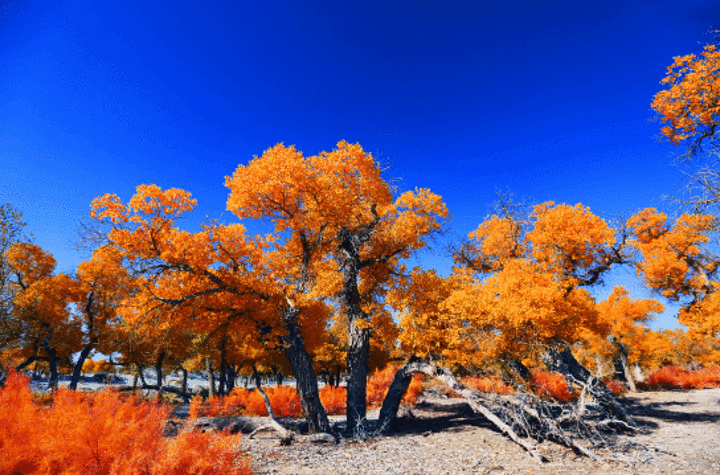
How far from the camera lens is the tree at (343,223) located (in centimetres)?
1098

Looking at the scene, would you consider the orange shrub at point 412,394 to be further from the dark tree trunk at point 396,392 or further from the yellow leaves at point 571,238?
the yellow leaves at point 571,238

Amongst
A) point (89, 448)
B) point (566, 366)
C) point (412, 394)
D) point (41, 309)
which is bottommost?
point (412, 394)

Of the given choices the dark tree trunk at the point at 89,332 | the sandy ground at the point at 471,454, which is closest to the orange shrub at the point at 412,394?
the sandy ground at the point at 471,454

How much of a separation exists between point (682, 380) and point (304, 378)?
35939mm

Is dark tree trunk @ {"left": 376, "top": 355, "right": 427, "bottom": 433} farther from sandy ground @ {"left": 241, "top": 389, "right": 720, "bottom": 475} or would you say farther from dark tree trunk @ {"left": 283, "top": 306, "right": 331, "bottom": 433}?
dark tree trunk @ {"left": 283, "top": 306, "right": 331, "bottom": 433}

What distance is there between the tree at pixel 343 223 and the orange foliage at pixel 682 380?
30718 millimetres

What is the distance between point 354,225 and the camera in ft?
43.6

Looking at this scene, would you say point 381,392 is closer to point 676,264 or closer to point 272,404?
point 272,404

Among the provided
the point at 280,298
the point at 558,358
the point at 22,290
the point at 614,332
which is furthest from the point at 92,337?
the point at 614,332

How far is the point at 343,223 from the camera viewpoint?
11.9 meters

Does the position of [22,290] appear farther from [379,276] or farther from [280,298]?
[379,276]

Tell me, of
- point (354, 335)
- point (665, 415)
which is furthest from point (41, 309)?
A: point (665, 415)

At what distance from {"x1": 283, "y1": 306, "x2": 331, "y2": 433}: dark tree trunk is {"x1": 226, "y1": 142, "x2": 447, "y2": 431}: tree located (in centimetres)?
98

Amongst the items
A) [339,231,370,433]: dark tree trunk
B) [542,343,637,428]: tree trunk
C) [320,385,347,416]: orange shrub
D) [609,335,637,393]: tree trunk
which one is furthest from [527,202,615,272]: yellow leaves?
[609,335,637,393]: tree trunk
